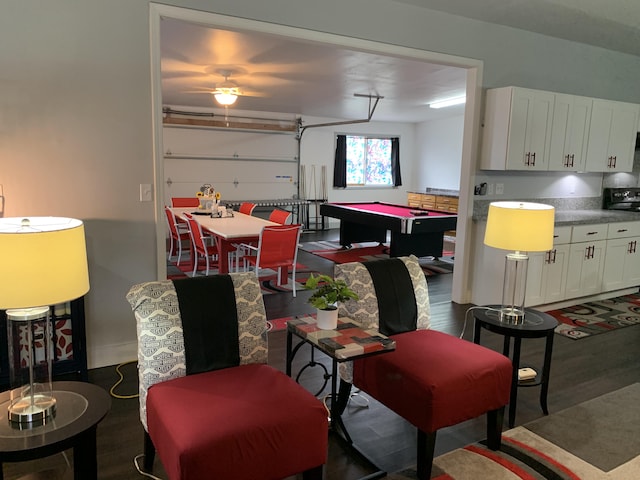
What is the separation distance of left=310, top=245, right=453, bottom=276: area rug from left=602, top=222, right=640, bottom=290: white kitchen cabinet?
1.85 metres

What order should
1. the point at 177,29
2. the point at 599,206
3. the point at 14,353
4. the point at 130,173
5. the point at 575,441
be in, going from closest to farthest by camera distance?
the point at 14,353 → the point at 575,441 → the point at 130,173 → the point at 177,29 → the point at 599,206

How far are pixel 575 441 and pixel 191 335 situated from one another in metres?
2.03

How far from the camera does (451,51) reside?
409 cm

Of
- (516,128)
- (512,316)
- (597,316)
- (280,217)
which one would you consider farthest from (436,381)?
(280,217)

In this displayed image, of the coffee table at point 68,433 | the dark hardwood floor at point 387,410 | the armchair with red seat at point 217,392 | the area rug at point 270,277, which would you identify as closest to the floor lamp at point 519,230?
the dark hardwood floor at point 387,410

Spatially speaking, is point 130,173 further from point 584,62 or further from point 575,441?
point 584,62

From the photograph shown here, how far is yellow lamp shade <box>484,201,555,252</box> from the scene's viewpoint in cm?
256

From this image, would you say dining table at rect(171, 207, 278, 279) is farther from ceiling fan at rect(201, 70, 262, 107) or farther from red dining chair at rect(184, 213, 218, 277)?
ceiling fan at rect(201, 70, 262, 107)

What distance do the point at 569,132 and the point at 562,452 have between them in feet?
11.4

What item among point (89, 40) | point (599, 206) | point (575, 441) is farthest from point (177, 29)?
point (599, 206)

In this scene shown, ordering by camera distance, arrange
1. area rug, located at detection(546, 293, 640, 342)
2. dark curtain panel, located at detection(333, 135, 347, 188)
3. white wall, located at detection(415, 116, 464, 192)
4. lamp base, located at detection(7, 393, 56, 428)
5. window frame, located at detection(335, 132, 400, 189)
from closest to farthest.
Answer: lamp base, located at detection(7, 393, 56, 428) < area rug, located at detection(546, 293, 640, 342) < white wall, located at detection(415, 116, 464, 192) < dark curtain panel, located at detection(333, 135, 347, 188) < window frame, located at detection(335, 132, 400, 189)

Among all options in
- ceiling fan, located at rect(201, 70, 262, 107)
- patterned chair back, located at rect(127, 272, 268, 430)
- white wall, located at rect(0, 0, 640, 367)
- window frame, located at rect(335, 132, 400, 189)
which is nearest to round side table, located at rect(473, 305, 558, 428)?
patterned chair back, located at rect(127, 272, 268, 430)

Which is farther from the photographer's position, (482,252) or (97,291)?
(482,252)

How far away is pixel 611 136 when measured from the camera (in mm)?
5070
